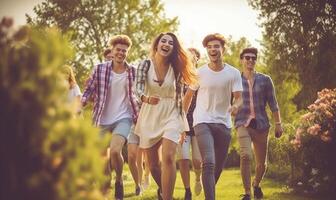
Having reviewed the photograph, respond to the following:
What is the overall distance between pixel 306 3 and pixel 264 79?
21.8m

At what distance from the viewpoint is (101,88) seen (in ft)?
28.6

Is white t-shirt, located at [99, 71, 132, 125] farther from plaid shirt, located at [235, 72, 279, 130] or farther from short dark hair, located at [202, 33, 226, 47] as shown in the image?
plaid shirt, located at [235, 72, 279, 130]

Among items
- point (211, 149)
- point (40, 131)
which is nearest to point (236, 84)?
point (211, 149)

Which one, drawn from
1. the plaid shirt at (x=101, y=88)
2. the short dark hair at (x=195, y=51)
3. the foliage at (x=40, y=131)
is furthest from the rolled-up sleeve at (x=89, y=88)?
the foliage at (x=40, y=131)

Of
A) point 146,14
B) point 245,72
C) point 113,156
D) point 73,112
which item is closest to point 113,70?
point 113,156

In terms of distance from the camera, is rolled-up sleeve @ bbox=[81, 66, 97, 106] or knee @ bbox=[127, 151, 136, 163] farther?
knee @ bbox=[127, 151, 136, 163]

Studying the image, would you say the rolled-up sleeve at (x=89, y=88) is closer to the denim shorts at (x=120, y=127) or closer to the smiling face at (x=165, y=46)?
the denim shorts at (x=120, y=127)

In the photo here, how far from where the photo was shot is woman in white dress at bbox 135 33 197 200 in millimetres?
7074

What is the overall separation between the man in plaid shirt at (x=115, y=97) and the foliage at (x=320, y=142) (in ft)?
10.5

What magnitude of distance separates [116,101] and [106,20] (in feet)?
72.4

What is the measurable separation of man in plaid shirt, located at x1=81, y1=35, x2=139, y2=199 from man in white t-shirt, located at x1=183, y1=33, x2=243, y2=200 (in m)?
1.04

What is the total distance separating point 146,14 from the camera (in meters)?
30.9

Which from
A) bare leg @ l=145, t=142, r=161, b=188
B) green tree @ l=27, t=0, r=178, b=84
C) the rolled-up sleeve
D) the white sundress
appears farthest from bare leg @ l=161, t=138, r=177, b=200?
green tree @ l=27, t=0, r=178, b=84

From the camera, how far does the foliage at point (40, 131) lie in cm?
302
